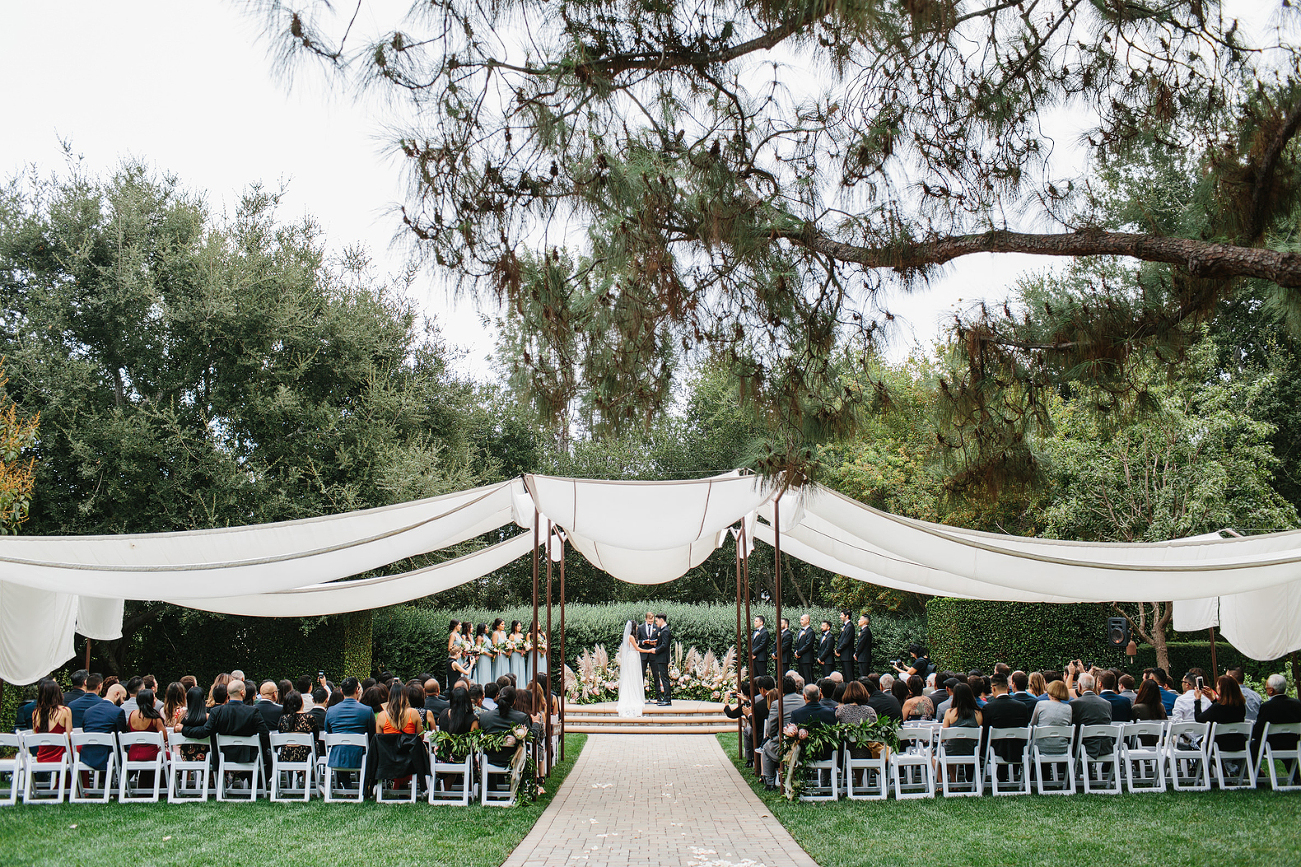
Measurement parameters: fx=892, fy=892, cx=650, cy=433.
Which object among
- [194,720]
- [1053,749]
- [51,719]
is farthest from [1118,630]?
[51,719]

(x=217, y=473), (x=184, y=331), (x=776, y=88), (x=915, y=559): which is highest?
(x=184, y=331)

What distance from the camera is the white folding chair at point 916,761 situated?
7.51 metres

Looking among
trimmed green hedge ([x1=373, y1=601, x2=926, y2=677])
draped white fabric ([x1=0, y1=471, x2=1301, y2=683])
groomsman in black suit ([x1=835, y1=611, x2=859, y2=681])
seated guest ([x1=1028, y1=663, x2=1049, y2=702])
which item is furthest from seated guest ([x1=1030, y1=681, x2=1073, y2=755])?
trimmed green hedge ([x1=373, y1=601, x2=926, y2=677])

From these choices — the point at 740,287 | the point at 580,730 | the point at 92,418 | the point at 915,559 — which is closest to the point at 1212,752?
the point at 915,559

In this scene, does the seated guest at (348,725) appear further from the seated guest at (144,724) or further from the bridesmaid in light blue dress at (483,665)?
the bridesmaid in light blue dress at (483,665)

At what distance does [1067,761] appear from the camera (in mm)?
7750

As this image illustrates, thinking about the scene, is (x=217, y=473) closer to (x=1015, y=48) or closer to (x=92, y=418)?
(x=92, y=418)

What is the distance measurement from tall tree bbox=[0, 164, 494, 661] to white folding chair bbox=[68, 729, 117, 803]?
6652 millimetres

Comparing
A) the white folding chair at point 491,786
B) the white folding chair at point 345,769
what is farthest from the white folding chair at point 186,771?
the white folding chair at point 491,786

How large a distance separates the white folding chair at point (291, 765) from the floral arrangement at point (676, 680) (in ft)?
24.2

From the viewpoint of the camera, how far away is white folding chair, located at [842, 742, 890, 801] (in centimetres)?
745

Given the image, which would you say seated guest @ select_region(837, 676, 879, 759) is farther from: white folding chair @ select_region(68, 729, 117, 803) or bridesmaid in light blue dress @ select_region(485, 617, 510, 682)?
bridesmaid in light blue dress @ select_region(485, 617, 510, 682)

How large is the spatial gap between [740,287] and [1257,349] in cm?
1586

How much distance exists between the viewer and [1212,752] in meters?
7.74
